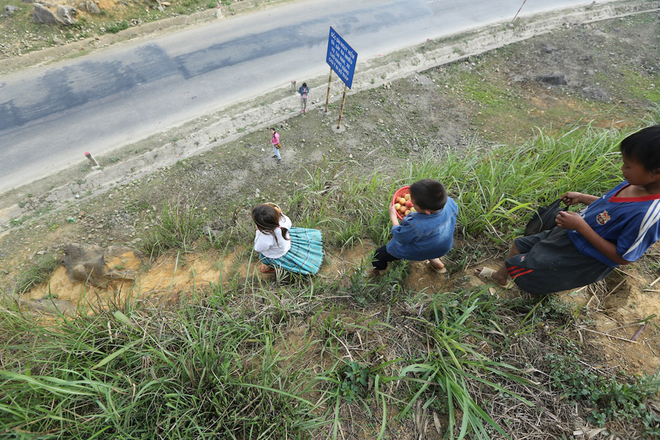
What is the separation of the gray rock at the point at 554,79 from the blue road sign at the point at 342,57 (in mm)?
6410

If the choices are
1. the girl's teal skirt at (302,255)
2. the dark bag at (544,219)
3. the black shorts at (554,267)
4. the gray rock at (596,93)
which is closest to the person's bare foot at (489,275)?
the black shorts at (554,267)

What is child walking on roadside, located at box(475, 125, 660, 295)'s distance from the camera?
5.95 ft

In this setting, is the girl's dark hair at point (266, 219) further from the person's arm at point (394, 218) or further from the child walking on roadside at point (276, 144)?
the child walking on roadside at point (276, 144)

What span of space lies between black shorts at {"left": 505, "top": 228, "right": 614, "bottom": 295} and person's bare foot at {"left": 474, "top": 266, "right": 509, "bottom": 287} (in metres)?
0.25

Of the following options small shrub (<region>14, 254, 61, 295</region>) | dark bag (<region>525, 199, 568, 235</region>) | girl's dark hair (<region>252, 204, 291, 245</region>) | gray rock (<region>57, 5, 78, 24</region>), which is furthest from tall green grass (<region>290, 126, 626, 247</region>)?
gray rock (<region>57, 5, 78, 24</region>)

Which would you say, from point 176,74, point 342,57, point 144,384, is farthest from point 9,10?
point 144,384

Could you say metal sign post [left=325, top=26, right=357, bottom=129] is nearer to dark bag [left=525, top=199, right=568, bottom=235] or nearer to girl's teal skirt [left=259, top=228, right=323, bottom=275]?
girl's teal skirt [left=259, top=228, right=323, bottom=275]

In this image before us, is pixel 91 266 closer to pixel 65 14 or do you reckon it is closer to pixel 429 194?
pixel 429 194

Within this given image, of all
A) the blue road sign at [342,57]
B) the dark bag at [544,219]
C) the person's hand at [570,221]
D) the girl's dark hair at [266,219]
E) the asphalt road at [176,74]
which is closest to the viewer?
the person's hand at [570,221]

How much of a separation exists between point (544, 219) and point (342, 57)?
14.2 ft

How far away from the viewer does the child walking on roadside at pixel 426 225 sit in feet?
7.47

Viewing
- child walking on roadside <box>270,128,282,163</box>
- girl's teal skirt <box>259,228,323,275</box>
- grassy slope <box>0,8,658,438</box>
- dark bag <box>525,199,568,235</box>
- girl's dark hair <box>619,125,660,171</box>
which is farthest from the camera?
child walking on roadside <box>270,128,282,163</box>

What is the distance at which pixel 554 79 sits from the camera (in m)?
8.45

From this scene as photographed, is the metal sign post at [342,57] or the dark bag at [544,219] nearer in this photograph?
the dark bag at [544,219]
